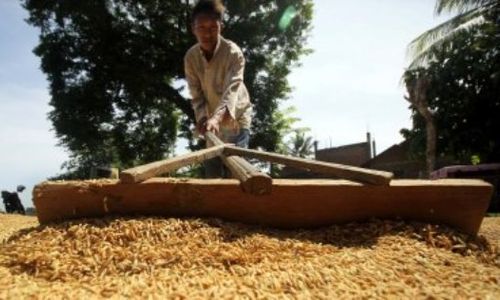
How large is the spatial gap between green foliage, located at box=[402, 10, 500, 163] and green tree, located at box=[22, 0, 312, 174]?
5.91 metres

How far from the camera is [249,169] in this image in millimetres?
2439

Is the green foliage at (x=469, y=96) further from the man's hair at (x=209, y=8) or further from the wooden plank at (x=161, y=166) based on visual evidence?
the wooden plank at (x=161, y=166)

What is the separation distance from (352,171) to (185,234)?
105 centimetres

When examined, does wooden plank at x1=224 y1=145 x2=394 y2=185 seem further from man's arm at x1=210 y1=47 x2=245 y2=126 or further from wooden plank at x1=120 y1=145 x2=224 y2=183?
man's arm at x1=210 y1=47 x2=245 y2=126

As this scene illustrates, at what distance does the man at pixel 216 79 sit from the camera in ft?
11.7

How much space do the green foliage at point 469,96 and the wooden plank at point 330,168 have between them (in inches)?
453

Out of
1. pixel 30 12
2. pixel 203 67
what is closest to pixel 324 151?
pixel 30 12

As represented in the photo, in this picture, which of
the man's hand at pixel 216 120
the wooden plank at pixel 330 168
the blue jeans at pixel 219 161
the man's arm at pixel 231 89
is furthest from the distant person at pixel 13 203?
the wooden plank at pixel 330 168

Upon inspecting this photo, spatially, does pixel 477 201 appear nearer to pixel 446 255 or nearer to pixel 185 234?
pixel 446 255

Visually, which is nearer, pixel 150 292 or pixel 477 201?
pixel 150 292

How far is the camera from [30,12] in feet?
56.9

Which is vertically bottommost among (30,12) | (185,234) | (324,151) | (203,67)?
(185,234)

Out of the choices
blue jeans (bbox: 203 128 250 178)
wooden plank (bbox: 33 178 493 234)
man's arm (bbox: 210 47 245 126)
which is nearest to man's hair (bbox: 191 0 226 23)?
man's arm (bbox: 210 47 245 126)

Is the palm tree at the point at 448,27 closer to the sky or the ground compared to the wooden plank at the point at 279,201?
closer to the sky
